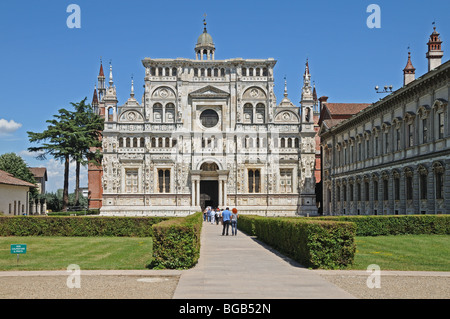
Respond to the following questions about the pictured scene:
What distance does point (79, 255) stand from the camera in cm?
2420

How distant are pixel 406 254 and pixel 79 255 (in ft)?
44.9

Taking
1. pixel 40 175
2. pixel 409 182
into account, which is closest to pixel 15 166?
pixel 40 175

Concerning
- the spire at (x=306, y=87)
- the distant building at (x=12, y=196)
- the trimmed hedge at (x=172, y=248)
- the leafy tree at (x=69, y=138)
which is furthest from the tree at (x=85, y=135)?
the trimmed hedge at (x=172, y=248)

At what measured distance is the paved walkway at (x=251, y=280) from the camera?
13898 mm

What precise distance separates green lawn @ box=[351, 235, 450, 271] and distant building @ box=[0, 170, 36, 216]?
37891mm

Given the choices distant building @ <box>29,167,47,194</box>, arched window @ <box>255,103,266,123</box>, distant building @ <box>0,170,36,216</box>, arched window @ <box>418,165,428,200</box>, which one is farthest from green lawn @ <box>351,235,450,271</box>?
distant building @ <box>29,167,47,194</box>

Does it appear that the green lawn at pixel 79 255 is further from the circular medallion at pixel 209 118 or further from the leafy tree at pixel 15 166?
the leafy tree at pixel 15 166

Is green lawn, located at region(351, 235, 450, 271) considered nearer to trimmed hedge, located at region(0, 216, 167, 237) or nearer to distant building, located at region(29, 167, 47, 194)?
trimmed hedge, located at region(0, 216, 167, 237)

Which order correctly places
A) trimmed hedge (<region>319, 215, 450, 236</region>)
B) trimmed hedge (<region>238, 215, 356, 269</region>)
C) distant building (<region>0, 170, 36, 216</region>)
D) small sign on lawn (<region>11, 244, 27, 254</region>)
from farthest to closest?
distant building (<region>0, 170, 36, 216</region>)
trimmed hedge (<region>319, 215, 450, 236</region>)
small sign on lawn (<region>11, 244, 27, 254</region>)
trimmed hedge (<region>238, 215, 356, 269</region>)

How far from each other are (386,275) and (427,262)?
13.7ft

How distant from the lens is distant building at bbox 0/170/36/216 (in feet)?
182

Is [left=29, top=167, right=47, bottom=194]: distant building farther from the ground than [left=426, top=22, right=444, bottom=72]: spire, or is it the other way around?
[left=426, top=22, right=444, bottom=72]: spire

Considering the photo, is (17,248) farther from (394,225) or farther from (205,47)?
(205,47)
